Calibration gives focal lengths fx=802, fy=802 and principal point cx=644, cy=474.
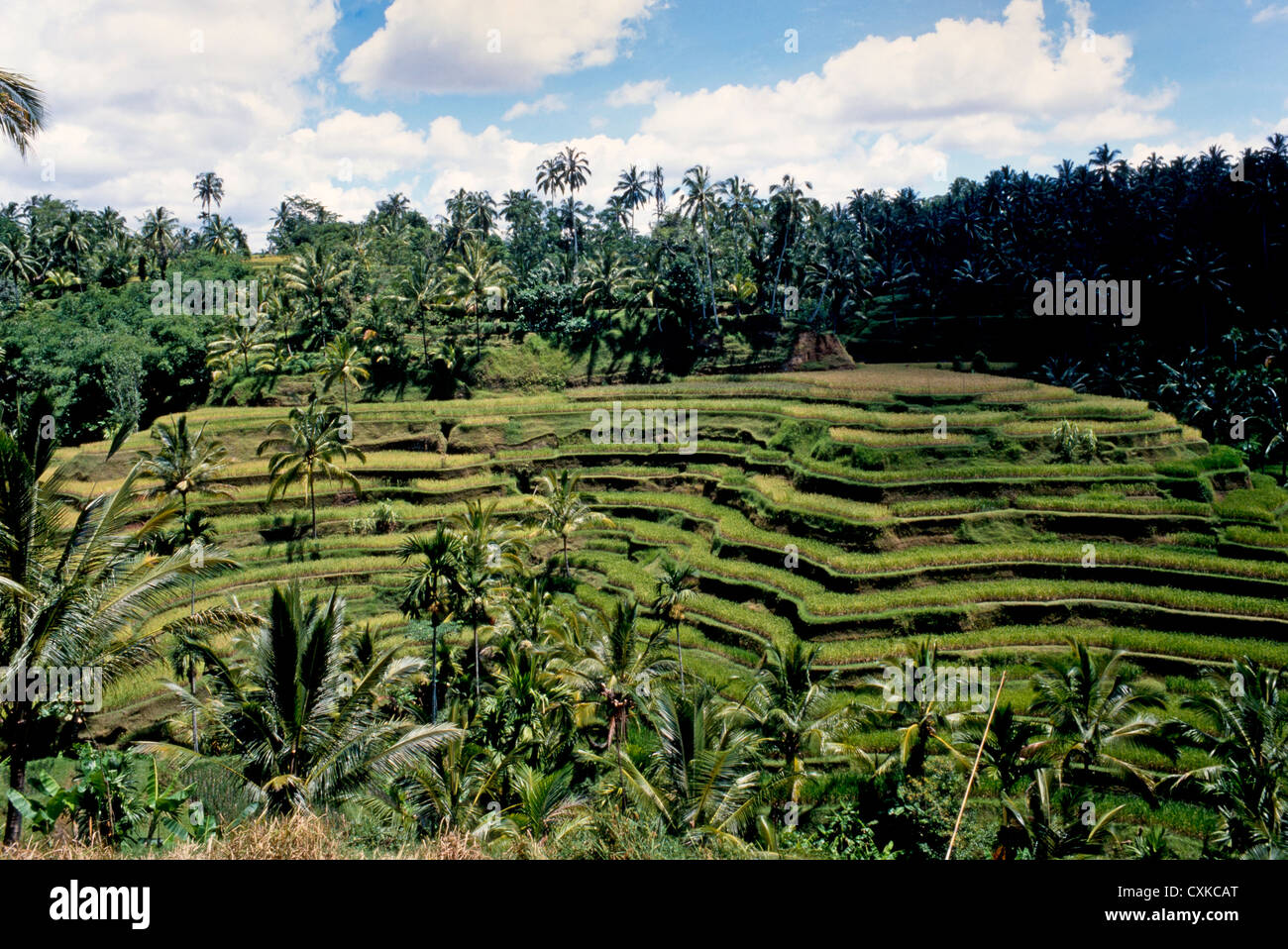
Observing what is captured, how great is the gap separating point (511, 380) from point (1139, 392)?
47657 millimetres

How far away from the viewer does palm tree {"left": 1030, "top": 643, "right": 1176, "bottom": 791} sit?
20.1 metres

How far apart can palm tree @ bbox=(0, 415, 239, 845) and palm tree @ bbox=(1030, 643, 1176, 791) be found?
20.0m

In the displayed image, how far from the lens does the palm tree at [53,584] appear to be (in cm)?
1058

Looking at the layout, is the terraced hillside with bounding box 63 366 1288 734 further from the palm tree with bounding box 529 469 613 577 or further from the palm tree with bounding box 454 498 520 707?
the palm tree with bounding box 454 498 520 707

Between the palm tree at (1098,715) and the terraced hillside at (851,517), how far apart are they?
9.49 ft

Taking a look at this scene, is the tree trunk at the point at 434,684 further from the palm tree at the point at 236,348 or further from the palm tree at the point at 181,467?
the palm tree at the point at 236,348

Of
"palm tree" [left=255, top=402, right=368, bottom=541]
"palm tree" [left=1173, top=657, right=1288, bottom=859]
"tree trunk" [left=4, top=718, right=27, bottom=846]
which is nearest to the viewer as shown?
"tree trunk" [left=4, top=718, right=27, bottom=846]

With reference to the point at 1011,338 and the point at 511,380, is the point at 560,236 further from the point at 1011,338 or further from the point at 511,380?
the point at 1011,338

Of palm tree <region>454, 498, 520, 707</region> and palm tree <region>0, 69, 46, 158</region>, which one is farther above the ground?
palm tree <region>0, 69, 46, 158</region>

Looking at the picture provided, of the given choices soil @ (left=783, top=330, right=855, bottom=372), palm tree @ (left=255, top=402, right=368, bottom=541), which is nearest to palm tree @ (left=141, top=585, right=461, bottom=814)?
palm tree @ (left=255, top=402, right=368, bottom=541)

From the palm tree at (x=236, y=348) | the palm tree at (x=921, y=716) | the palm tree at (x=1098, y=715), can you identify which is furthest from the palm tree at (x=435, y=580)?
the palm tree at (x=236, y=348)

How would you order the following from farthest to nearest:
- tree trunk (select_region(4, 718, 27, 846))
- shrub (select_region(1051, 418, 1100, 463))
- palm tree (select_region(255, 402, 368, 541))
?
palm tree (select_region(255, 402, 368, 541)) → shrub (select_region(1051, 418, 1100, 463)) → tree trunk (select_region(4, 718, 27, 846))

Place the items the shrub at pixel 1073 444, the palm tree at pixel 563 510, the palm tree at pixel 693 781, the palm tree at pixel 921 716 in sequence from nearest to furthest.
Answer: the palm tree at pixel 693 781 < the palm tree at pixel 921 716 < the palm tree at pixel 563 510 < the shrub at pixel 1073 444
